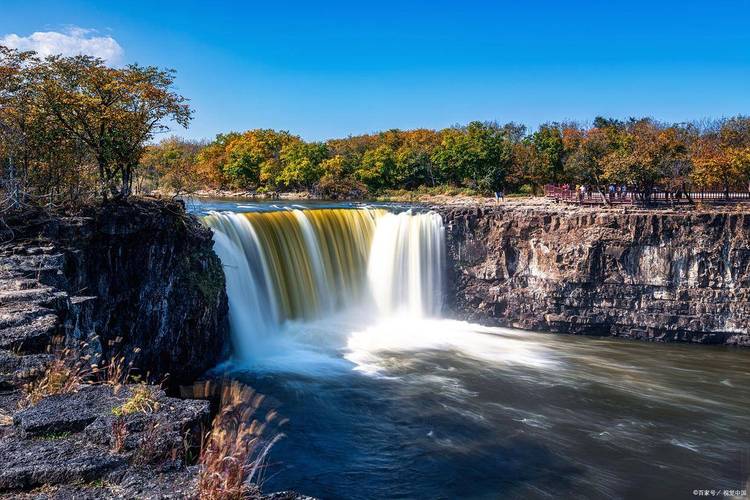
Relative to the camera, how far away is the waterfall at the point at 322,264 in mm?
21469

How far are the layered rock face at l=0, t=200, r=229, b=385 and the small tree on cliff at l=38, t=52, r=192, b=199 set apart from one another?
4.72 ft

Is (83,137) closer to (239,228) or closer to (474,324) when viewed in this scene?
(239,228)

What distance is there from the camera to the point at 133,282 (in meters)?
16.2

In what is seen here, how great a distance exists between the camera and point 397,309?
28062 millimetres

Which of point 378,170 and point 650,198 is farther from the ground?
point 378,170

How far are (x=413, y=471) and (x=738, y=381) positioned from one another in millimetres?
14569

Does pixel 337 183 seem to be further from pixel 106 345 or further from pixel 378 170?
pixel 106 345

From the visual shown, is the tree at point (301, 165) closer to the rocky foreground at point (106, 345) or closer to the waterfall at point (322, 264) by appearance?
the waterfall at point (322, 264)

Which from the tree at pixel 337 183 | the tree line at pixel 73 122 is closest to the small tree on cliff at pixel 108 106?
the tree line at pixel 73 122

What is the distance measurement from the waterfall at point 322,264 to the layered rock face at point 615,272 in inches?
116

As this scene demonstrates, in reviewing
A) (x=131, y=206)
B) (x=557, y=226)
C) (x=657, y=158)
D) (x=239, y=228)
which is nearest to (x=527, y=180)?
(x=657, y=158)

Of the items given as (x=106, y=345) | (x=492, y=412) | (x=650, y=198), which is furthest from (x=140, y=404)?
(x=650, y=198)

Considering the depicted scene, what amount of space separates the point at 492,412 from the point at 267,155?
50.0 meters

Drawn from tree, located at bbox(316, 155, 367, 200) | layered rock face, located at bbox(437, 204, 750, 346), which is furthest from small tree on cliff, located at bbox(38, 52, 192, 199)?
tree, located at bbox(316, 155, 367, 200)
